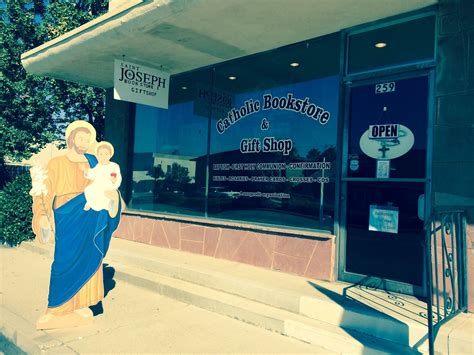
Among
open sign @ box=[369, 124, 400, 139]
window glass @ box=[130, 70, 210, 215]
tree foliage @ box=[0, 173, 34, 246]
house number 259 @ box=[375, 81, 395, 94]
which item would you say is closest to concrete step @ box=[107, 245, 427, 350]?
window glass @ box=[130, 70, 210, 215]

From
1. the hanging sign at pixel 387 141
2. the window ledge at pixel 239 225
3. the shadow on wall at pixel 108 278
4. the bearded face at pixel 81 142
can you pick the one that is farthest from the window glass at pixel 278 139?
the bearded face at pixel 81 142

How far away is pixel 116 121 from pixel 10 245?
145 inches

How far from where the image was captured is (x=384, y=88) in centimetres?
510

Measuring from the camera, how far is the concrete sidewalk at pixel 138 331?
387 centimetres

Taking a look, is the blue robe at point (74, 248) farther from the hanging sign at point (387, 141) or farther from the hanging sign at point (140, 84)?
the hanging sign at point (387, 141)

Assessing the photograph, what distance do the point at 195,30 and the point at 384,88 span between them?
2.85 meters

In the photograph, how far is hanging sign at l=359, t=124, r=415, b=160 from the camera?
4863mm

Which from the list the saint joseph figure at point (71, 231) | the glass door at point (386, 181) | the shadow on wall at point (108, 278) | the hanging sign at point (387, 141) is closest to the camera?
the saint joseph figure at point (71, 231)

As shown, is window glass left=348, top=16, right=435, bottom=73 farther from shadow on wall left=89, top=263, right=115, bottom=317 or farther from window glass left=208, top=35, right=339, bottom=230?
shadow on wall left=89, top=263, right=115, bottom=317

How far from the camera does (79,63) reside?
758cm

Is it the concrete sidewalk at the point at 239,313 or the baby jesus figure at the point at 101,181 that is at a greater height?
the baby jesus figure at the point at 101,181

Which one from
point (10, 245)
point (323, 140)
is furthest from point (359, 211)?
point (10, 245)

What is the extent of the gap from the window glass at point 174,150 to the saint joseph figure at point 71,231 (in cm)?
336

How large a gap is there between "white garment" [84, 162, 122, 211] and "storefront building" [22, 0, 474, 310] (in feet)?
7.84
